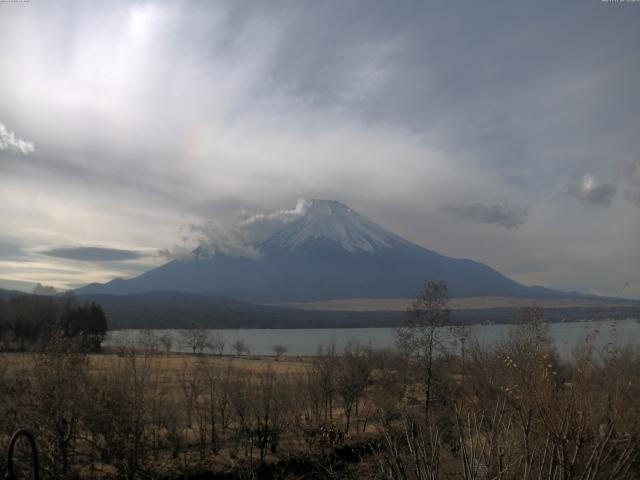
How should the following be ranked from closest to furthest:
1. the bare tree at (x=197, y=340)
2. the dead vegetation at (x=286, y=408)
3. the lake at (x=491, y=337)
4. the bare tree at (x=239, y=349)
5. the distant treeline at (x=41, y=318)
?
the lake at (x=491, y=337)
the dead vegetation at (x=286, y=408)
the distant treeline at (x=41, y=318)
the bare tree at (x=239, y=349)
the bare tree at (x=197, y=340)

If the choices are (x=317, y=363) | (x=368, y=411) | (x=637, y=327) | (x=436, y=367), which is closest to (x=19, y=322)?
(x=317, y=363)

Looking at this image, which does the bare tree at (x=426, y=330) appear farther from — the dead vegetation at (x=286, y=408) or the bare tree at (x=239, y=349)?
the bare tree at (x=239, y=349)

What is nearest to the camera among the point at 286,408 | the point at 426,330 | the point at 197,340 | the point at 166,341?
the point at 286,408

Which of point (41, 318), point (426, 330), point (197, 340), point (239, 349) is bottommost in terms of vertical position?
point (239, 349)

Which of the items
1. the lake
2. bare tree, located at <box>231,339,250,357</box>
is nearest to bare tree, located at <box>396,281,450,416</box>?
the lake

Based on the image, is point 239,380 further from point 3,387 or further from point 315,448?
point 3,387

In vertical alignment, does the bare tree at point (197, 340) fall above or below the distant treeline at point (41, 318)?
below

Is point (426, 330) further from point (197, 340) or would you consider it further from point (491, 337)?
point (197, 340)

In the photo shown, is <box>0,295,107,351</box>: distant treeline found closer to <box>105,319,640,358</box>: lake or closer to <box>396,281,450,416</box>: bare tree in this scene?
<box>105,319,640,358</box>: lake

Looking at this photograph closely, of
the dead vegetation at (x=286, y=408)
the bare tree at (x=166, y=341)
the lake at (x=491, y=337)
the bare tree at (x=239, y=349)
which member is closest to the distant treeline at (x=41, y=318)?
the lake at (x=491, y=337)

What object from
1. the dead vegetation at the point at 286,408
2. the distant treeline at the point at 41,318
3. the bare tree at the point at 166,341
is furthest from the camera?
the distant treeline at the point at 41,318

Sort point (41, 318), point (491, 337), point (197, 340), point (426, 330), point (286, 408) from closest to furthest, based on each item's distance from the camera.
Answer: point (286, 408)
point (426, 330)
point (491, 337)
point (41, 318)
point (197, 340)

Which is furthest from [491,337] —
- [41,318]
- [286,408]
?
[41,318]

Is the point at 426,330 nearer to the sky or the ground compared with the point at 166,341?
nearer to the sky
